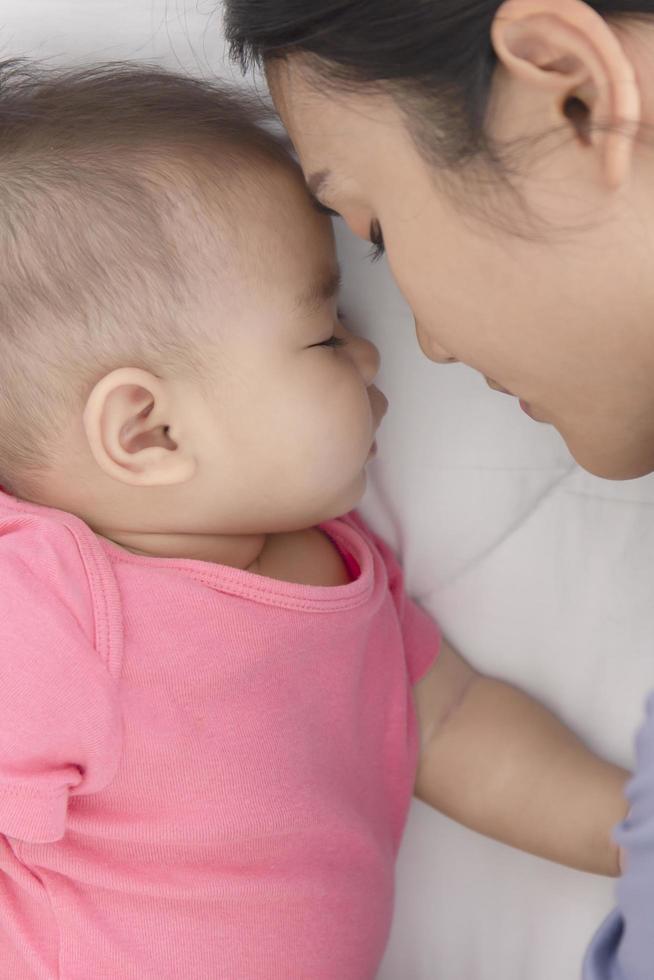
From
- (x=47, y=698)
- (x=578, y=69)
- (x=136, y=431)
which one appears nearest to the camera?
(x=578, y=69)

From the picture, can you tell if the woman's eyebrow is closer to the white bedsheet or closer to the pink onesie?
the white bedsheet

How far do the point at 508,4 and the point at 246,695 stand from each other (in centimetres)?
61

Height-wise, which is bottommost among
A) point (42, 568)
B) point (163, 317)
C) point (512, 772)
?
point (512, 772)

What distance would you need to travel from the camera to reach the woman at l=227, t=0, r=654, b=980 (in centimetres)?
70

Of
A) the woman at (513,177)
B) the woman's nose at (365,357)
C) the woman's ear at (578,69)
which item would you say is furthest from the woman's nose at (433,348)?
the woman's ear at (578,69)

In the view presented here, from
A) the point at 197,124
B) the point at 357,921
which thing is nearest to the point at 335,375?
the point at 197,124

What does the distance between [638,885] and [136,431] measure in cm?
57

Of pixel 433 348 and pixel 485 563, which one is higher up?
pixel 433 348

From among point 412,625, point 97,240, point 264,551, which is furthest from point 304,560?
point 97,240

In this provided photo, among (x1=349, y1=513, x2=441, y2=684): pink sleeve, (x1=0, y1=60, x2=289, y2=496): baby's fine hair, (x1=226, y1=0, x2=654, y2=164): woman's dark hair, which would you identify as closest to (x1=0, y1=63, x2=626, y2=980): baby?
(x1=0, y1=60, x2=289, y2=496): baby's fine hair

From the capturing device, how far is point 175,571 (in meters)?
1.03

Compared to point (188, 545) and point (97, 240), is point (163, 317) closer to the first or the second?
point (97, 240)

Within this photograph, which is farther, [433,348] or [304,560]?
[304,560]

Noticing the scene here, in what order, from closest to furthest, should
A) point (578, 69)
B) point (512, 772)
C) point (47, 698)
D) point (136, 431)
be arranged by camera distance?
point (578, 69), point (47, 698), point (136, 431), point (512, 772)
